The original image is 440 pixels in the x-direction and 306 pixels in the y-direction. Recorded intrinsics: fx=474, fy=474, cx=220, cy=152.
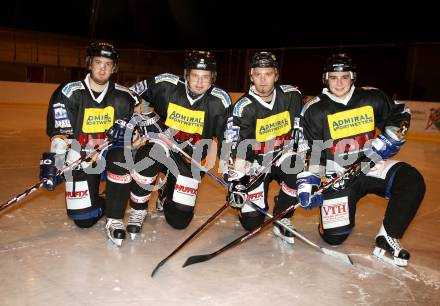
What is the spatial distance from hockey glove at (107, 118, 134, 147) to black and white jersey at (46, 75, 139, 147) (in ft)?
0.45

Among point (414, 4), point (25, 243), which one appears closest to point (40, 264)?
point (25, 243)

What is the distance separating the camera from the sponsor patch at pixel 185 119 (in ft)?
11.2

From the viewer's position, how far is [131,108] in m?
3.38

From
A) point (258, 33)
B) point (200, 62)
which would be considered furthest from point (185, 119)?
point (258, 33)

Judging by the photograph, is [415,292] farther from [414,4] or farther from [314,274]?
[414,4]

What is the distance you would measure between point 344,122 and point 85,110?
1771mm

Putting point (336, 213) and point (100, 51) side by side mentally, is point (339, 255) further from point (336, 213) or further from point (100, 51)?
point (100, 51)

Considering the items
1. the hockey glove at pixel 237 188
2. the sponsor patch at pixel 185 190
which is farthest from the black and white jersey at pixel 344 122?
the sponsor patch at pixel 185 190

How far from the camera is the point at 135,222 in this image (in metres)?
3.18

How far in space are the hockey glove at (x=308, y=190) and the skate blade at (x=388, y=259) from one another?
458 mm

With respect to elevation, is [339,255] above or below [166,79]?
below

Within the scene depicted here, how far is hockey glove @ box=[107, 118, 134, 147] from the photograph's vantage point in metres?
3.10

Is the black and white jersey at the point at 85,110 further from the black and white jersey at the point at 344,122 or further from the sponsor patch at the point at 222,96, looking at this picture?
the black and white jersey at the point at 344,122

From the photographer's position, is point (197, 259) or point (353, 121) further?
point (353, 121)
